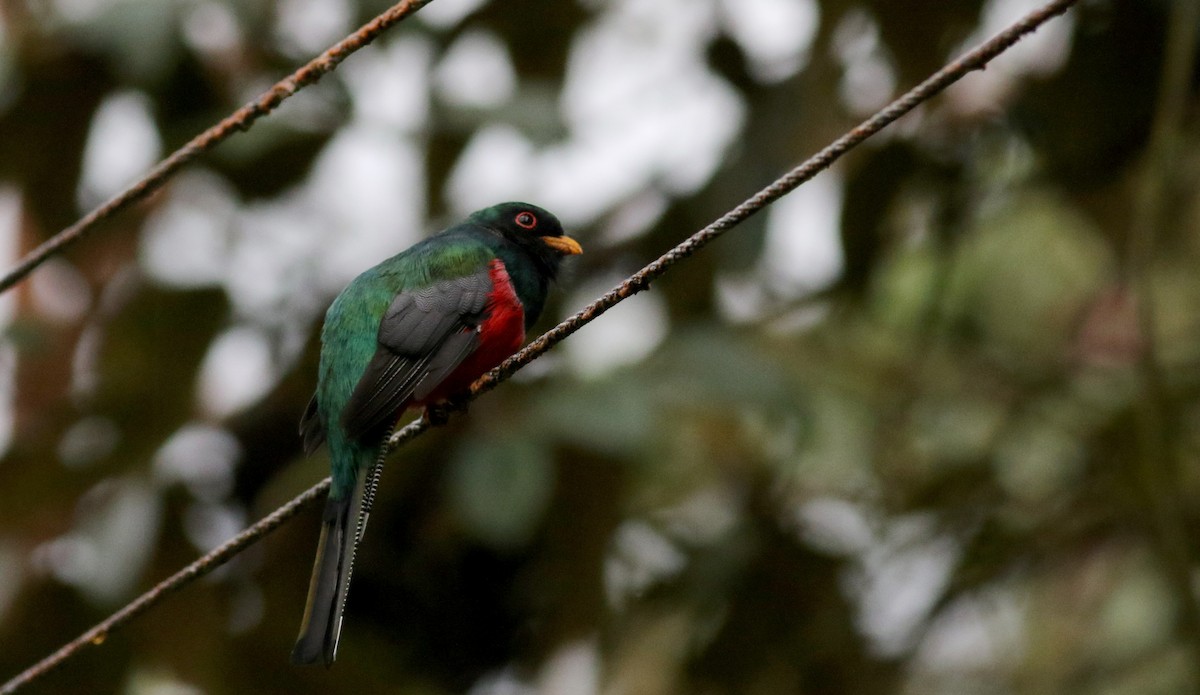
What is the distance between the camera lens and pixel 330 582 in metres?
3.33

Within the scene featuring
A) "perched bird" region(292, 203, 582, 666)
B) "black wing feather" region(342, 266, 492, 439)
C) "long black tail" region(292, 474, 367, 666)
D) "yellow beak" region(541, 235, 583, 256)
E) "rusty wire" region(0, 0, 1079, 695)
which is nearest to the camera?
"rusty wire" region(0, 0, 1079, 695)

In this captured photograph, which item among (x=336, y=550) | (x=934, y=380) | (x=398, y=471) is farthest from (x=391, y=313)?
(x=934, y=380)

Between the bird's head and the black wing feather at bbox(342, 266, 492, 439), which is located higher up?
the bird's head

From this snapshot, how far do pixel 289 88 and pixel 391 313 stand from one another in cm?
92

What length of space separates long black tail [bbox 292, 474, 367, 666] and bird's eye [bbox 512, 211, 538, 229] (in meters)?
1.43

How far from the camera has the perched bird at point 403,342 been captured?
352cm

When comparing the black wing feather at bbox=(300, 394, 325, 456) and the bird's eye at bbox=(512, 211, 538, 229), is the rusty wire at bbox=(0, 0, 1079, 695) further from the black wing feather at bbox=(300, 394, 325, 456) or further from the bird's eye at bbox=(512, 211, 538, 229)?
the bird's eye at bbox=(512, 211, 538, 229)

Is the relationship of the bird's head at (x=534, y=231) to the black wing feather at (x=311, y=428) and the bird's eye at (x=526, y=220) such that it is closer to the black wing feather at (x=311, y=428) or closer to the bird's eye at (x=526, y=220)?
the bird's eye at (x=526, y=220)

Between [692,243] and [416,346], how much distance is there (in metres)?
1.31

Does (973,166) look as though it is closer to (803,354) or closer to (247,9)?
(803,354)

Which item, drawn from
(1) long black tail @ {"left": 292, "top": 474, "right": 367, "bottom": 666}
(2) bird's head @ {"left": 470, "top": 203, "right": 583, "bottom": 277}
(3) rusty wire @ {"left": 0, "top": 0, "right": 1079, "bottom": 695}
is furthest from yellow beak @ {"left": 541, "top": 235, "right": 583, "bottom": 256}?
(1) long black tail @ {"left": 292, "top": 474, "right": 367, "bottom": 666}

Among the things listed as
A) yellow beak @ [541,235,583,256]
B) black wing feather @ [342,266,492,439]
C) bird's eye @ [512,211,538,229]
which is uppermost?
bird's eye @ [512,211,538,229]

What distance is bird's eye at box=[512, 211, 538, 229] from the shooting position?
4789mm

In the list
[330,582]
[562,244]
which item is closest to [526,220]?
[562,244]
